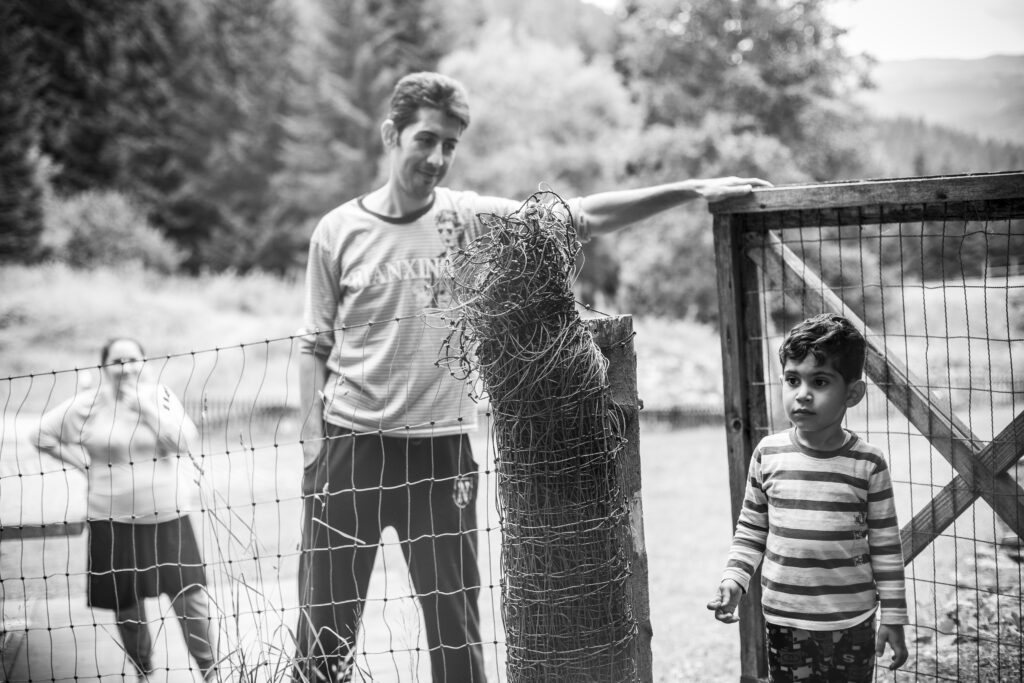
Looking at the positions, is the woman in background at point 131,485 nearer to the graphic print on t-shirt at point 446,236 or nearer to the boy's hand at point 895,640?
Result: the graphic print on t-shirt at point 446,236

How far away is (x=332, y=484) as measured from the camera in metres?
2.74

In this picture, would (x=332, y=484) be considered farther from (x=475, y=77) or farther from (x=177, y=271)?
(x=177, y=271)

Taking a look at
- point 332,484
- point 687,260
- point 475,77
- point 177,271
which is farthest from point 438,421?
point 177,271

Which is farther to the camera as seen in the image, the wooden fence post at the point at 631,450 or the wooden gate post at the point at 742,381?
the wooden gate post at the point at 742,381

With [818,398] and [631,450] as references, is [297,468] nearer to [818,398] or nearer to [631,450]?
[631,450]

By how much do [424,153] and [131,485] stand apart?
7.22 ft

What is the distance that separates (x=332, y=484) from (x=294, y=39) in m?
42.9

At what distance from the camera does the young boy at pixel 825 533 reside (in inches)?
85.2

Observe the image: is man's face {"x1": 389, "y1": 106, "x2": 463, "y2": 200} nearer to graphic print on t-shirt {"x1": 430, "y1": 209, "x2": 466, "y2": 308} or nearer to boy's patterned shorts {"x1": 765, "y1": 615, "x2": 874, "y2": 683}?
graphic print on t-shirt {"x1": 430, "y1": 209, "x2": 466, "y2": 308}

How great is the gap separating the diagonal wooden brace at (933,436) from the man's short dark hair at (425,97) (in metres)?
1.21

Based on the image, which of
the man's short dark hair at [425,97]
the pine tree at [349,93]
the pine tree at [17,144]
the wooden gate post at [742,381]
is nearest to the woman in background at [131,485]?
the man's short dark hair at [425,97]


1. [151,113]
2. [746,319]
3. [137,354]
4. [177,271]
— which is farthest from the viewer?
[151,113]

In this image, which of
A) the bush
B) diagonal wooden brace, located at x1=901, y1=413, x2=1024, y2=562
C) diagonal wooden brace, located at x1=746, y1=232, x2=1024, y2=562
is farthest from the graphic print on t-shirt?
the bush

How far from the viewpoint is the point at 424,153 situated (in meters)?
2.77
